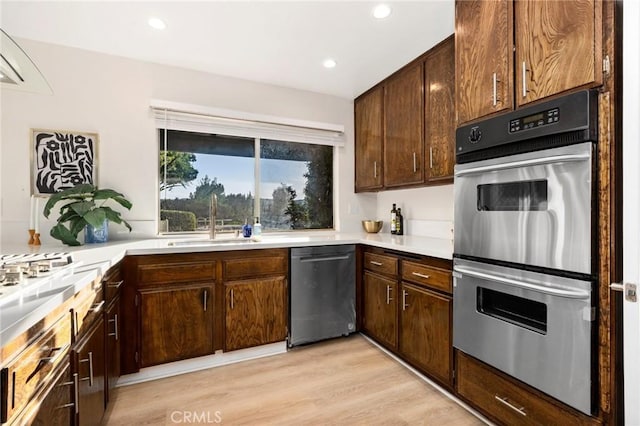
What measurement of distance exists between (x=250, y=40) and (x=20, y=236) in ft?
7.40

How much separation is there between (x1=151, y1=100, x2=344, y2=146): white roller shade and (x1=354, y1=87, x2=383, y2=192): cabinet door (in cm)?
23

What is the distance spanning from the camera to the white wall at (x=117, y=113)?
7.44 ft

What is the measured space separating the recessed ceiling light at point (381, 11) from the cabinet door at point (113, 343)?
7.83ft

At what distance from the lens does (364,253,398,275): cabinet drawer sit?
7.69 feet

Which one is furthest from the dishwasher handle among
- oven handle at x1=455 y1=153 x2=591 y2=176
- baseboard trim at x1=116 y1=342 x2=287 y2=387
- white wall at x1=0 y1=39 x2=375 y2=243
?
white wall at x1=0 y1=39 x2=375 y2=243

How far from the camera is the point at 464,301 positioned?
173cm

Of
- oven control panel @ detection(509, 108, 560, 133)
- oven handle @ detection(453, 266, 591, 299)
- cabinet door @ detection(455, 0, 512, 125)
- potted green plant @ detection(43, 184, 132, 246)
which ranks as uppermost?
cabinet door @ detection(455, 0, 512, 125)

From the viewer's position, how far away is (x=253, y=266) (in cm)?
236

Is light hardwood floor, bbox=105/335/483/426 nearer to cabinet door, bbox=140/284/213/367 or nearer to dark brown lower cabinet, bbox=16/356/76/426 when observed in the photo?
cabinet door, bbox=140/284/213/367

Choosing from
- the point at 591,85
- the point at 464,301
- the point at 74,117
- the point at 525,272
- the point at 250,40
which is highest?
the point at 250,40

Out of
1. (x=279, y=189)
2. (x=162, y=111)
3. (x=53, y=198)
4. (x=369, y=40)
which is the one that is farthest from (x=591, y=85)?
(x=53, y=198)

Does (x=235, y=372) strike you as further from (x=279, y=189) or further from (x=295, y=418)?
(x=279, y=189)

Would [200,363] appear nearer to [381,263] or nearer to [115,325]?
[115,325]

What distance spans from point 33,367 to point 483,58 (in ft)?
7.45
